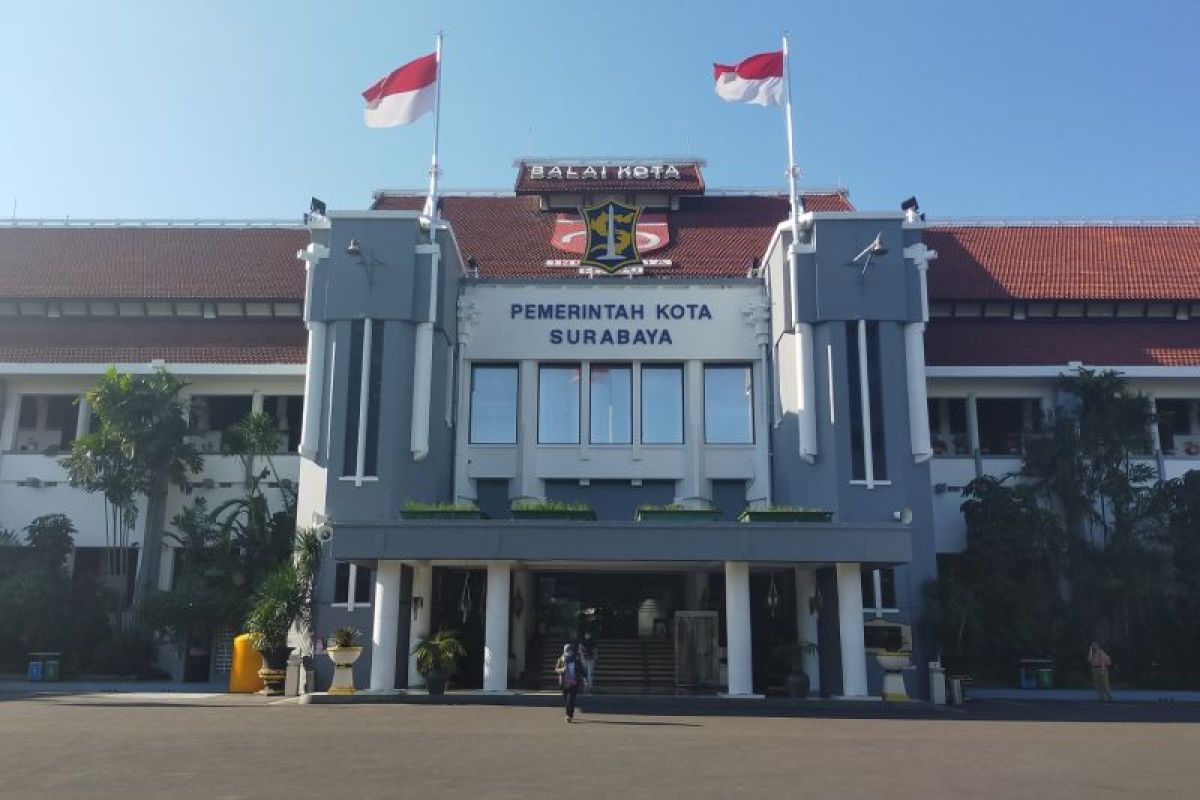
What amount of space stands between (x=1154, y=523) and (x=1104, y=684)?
23.8 feet

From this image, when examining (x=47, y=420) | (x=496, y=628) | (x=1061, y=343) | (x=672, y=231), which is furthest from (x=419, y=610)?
(x=1061, y=343)

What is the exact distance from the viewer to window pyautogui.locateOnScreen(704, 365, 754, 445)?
99.8 feet

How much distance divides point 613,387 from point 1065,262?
17.6m

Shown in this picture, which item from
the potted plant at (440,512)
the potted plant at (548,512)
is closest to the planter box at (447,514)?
the potted plant at (440,512)

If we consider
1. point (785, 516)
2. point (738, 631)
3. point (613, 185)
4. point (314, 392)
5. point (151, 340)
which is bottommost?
point (738, 631)

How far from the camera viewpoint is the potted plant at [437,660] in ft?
75.3

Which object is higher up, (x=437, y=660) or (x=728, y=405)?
(x=728, y=405)

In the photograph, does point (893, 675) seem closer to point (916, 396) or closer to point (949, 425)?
point (916, 396)

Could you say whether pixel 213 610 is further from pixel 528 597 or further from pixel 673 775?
pixel 673 775

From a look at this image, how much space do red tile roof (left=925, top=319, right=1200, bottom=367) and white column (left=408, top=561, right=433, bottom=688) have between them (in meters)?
17.6

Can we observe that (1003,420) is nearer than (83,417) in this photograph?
No

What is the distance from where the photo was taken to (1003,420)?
33.8 metres

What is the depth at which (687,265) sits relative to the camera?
34469mm

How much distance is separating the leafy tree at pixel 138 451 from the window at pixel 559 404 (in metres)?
10.7
